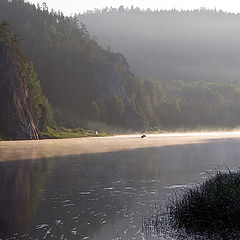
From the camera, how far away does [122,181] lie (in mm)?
26078

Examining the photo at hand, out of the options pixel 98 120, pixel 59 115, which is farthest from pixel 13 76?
pixel 98 120

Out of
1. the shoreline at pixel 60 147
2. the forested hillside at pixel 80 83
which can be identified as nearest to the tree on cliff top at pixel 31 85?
the shoreline at pixel 60 147

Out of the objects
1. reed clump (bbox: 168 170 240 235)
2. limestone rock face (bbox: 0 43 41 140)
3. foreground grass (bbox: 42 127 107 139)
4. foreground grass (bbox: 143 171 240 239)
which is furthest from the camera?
foreground grass (bbox: 42 127 107 139)

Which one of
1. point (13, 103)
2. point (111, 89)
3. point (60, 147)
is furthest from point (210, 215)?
point (111, 89)

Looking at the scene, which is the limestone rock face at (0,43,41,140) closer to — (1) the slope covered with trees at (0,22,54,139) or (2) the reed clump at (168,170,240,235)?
(1) the slope covered with trees at (0,22,54,139)

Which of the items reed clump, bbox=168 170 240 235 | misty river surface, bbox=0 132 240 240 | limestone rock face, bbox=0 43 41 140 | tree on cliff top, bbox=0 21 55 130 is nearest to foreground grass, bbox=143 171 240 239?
reed clump, bbox=168 170 240 235

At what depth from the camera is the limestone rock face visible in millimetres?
88125

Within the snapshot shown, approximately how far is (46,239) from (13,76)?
90.0 metres

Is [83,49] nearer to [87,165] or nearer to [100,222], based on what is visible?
[87,165]

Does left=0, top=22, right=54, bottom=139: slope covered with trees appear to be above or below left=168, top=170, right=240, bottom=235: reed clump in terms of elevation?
below

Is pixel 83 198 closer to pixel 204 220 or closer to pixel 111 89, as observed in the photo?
pixel 204 220

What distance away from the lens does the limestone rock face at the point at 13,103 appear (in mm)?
88125

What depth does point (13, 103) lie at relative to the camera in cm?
9175

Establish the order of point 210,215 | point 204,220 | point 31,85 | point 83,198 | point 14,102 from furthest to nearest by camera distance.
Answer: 1. point 31,85
2. point 14,102
3. point 83,198
4. point 210,215
5. point 204,220
